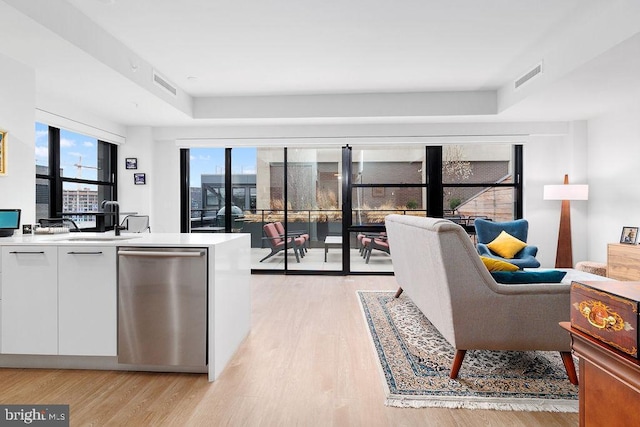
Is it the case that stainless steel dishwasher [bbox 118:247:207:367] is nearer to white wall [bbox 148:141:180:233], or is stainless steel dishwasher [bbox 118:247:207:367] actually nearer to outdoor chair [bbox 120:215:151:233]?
outdoor chair [bbox 120:215:151:233]

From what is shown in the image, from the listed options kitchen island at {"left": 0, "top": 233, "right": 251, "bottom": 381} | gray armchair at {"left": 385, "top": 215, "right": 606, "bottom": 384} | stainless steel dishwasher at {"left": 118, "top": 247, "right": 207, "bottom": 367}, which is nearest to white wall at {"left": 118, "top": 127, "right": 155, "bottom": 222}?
kitchen island at {"left": 0, "top": 233, "right": 251, "bottom": 381}

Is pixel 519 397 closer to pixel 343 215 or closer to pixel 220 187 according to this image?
pixel 343 215

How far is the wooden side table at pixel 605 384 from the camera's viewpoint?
3.07 feet

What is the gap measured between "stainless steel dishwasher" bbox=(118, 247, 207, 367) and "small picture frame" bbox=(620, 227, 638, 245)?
15.2 ft

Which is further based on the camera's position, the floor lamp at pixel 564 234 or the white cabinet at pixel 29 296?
the floor lamp at pixel 564 234

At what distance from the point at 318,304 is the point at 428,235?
198 cm

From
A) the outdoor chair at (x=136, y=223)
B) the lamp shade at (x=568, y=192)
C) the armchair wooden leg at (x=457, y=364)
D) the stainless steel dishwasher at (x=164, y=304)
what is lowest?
the armchair wooden leg at (x=457, y=364)

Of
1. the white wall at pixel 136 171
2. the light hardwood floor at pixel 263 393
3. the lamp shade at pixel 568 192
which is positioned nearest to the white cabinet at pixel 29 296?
the light hardwood floor at pixel 263 393

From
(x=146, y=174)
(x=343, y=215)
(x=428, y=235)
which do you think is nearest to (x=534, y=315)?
(x=428, y=235)

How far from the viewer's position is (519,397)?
6.35ft

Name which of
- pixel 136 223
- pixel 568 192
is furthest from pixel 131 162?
pixel 568 192

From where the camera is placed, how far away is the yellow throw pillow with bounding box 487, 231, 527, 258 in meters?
4.43

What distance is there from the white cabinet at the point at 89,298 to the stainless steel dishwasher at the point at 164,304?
73 millimetres

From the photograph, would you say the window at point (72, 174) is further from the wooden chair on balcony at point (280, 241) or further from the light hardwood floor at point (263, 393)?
the light hardwood floor at point (263, 393)
